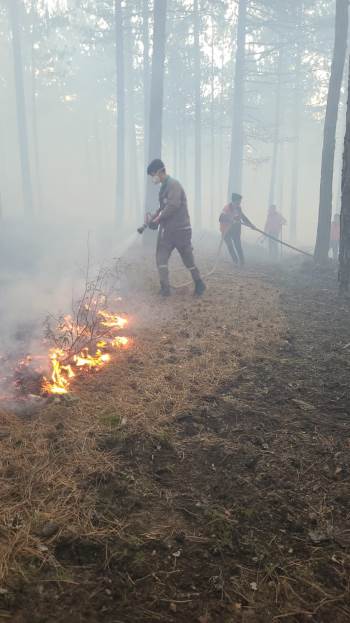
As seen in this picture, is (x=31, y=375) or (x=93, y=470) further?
(x=31, y=375)

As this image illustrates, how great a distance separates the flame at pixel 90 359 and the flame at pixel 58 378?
0.17 metres

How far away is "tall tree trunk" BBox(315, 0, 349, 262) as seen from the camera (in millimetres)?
11586

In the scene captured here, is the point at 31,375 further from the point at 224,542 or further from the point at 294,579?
the point at 294,579

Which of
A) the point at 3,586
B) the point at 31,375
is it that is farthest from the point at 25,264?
the point at 3,586

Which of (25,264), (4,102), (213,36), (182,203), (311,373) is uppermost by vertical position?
(213,36)

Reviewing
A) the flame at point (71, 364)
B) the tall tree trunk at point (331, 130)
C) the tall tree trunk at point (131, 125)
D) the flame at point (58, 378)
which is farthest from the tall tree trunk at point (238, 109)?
the flame at point (58, 378)

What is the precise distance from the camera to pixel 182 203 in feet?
24.7

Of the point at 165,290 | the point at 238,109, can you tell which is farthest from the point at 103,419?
the point at 238,109

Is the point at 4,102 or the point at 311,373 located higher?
the point at 4,102

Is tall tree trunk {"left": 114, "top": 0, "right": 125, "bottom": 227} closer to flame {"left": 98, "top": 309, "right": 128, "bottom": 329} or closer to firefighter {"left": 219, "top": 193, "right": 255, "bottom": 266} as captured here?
firefighter {"left": 219, "top": 193, "right": 255, "bottom": 266}

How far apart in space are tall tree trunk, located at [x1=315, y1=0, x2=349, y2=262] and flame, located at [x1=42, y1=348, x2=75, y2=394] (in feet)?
31.5

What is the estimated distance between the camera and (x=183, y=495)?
2703 mm

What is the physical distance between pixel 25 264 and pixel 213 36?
87.8 ft

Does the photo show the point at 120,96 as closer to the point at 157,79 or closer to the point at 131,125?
the point at 157,79
